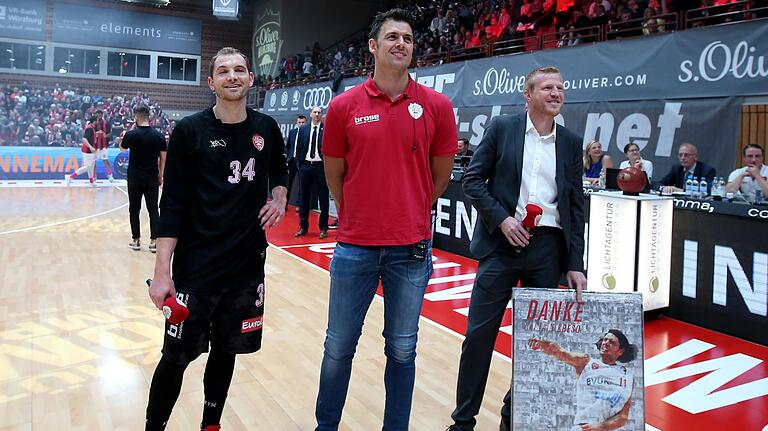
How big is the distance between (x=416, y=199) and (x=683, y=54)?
649 cm

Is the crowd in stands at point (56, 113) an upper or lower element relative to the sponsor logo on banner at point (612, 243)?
upper

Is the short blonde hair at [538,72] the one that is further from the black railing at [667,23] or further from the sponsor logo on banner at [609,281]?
the black railing at [667,23]

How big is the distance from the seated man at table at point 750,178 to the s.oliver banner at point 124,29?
2518cm

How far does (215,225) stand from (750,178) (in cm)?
543

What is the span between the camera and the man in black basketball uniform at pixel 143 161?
22.2 feet

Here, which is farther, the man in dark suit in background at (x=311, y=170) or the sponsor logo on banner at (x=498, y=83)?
the sponsor logo on banner at (x=498, y=83)

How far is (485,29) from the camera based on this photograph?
13.5 metres

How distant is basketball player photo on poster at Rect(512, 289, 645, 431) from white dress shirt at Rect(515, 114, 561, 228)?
0.37 metres

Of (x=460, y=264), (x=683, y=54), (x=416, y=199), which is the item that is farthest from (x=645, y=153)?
(x=416, y=199)

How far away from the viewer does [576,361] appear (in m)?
2.36

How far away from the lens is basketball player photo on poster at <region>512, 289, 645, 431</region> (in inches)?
91.4

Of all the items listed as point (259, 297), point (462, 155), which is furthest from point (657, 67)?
point (259, 297)

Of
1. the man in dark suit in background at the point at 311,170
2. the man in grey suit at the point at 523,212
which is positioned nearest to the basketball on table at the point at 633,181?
the man in grey suit at the point at 523,212

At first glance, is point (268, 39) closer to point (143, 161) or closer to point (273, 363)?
point (143, 161)
